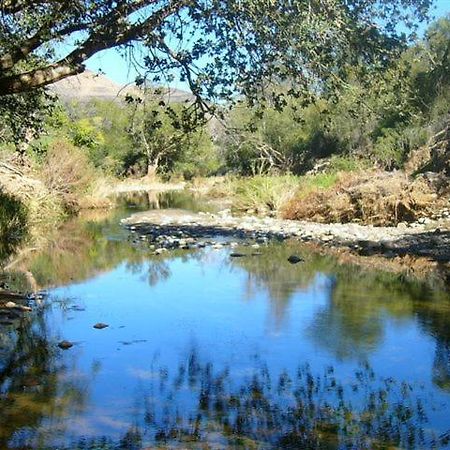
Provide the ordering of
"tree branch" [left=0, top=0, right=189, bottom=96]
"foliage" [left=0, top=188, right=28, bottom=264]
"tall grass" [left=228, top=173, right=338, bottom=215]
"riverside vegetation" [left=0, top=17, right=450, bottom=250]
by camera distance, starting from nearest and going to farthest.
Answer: "tree branch" [left=0, top=0, right=189, bottom=96] < "riverside vegetation" [left=0, top=17, right=450, bottom=250] < "foliage" [left=0, top=188, right=28, bottom=264] < "tall grass" [left=228, top=173, right=338, bottom=215]

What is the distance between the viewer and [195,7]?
747 cm

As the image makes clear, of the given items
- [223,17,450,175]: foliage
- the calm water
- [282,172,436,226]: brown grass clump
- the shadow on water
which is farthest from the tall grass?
the shadow on water

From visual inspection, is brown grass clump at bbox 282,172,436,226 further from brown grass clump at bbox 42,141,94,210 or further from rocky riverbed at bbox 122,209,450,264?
brown grass clump at bbox 42,141,94,210

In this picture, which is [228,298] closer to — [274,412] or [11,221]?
[274,412]

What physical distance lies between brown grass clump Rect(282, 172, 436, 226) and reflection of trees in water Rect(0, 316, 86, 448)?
1434cm

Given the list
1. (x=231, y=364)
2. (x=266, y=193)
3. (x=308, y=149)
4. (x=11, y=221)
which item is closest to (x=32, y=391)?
(x=231, y=364)

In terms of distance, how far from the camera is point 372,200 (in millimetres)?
21031

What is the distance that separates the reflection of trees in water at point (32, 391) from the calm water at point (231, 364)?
17mm

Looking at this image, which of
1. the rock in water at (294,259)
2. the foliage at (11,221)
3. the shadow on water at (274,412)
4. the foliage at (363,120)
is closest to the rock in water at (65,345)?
the shadow on water at (274,412)

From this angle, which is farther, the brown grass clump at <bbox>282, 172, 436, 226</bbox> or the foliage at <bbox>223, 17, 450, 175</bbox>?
the brown grass clump at <bbox>282, 172, 436, 226</bbox>

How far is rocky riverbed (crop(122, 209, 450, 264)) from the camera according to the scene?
1625 centimetres

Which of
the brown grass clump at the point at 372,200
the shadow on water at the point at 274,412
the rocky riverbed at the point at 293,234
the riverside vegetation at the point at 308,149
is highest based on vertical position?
the riverside vegetation at the point at 308,149

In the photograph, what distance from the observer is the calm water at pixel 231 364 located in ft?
17.8

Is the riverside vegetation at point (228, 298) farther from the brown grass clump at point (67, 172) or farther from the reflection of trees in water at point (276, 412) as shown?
the brown grass clump at point (67, 172)
